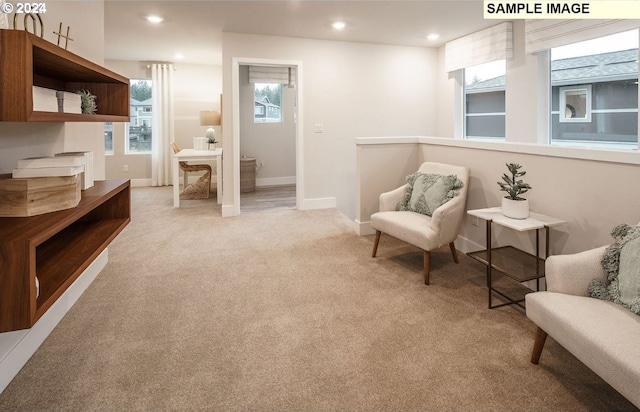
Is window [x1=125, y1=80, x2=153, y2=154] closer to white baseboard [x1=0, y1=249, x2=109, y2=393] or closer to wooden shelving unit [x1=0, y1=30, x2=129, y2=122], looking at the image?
wooden shelving unit [x1=0, y1=30, x2=129, y2=122]

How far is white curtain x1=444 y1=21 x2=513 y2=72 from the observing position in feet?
14.9

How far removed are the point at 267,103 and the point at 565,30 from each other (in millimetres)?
5307

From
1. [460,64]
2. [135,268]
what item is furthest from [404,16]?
[135,268]

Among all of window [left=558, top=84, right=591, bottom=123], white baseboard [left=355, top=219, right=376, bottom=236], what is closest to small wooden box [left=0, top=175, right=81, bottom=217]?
white baseboard [left=355, top=219, right=376, bottom=236]

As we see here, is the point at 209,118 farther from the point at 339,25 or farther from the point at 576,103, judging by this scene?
the point at 576,103

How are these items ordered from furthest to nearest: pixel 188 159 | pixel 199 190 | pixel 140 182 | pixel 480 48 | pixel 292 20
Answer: pixel 140 182 < pixel 199 190 < pixel 188 159 < pixel 480 48 < pixel 292 20

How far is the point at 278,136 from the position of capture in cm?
793

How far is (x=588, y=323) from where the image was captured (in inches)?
61.1

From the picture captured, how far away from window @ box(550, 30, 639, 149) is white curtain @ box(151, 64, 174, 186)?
625 cm

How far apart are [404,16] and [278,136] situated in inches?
157

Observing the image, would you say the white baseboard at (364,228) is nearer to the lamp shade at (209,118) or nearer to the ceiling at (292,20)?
the ceiling at (292,20)

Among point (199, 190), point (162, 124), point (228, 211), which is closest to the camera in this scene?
point (228, 211)

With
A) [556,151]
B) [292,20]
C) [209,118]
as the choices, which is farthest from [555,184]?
[209,118]

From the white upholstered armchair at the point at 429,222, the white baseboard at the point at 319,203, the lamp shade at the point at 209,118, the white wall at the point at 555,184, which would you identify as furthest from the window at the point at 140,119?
the white upholstered armchair at the point at 429,222
